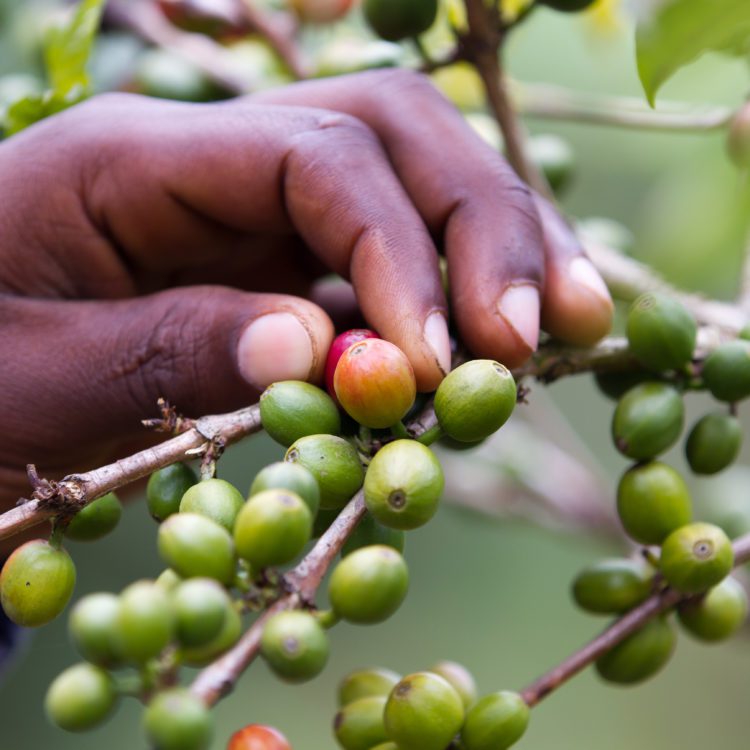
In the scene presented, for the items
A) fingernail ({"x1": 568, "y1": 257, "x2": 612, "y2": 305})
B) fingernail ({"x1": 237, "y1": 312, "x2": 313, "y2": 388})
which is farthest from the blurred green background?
fingernail ({"x1": 237, "y1": 312, "x2": 313, "y2": 388})

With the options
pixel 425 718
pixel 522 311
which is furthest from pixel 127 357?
pixel 425 718

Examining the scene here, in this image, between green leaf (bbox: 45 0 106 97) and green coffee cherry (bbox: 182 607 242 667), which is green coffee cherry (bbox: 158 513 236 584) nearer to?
green coffee cherry (bbox: 182 607 242 667)

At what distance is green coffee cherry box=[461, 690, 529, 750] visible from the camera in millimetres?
1058

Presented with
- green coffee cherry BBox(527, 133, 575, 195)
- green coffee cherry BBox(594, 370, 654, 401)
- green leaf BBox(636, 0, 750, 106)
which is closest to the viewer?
green leaf BBox(636, 0, 750, 106)

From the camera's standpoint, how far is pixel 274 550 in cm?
84

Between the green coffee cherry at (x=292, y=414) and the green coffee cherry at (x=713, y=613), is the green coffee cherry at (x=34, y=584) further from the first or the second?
the green coffee cherry at (x=713, y=613)

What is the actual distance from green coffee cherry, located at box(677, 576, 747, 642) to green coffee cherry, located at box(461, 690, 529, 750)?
35cm

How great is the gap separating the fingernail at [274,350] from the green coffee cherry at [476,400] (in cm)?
24

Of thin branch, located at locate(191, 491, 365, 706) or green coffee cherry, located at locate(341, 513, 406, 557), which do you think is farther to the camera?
green coffee cherry, located at locate(341, 513, 406, 557)

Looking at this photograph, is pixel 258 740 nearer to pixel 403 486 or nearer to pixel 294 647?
pixel 294 647

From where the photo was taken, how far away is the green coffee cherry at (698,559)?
45.6 inches

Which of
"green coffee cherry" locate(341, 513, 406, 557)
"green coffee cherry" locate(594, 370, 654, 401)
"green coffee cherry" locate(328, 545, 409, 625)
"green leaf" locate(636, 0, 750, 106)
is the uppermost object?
"green leaf" locate(636, 0, 750, 106)

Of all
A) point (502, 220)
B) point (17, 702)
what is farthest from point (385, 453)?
point (17, 702)

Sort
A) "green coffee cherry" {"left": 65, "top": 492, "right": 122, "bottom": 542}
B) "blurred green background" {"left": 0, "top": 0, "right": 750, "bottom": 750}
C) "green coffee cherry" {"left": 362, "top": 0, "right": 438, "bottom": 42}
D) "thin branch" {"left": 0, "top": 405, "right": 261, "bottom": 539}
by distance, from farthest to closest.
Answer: "blurred green background" {"left": 0, "top": 0, "right": 750, "bottom": 750}
"green coffee cherry" {"left": 362, "top": 0, "right": 438, "bottom": 42}
"green coffee cherry" {"left": 65, "top": 492, "right": 122, "bottom": 542}
"thin branch" {"left": 0, "top": 405, "right": 261, "bottom": 539}
